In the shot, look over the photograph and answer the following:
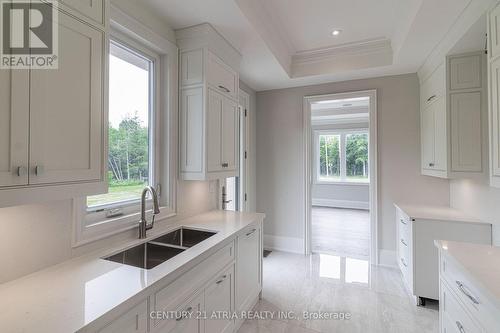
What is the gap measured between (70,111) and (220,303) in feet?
4.84

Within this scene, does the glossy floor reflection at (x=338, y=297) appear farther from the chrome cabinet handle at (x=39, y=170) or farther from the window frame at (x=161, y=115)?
the chrome cabinet handle at (x=39, y=170)

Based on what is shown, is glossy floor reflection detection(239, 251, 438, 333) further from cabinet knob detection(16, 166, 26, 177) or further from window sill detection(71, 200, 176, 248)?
cabinet knob detection(16, 166, 26, 177)

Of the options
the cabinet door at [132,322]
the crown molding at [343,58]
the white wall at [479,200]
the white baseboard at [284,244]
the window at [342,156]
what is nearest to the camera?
the cabinet door at [132,322]

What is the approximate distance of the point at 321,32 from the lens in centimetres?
272

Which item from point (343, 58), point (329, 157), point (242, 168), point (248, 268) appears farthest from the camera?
point (329, 157)

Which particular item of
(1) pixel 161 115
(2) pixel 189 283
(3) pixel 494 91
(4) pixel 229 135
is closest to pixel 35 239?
(2) pixel 189 283

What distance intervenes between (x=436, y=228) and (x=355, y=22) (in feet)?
7.22

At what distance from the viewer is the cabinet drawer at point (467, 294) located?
1.04 metres

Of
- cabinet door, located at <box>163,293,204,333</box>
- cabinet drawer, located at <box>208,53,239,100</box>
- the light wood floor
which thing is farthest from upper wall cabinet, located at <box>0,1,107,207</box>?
the light wood floor

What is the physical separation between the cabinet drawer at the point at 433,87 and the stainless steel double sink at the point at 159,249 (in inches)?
103

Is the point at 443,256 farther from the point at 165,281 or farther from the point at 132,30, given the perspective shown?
the point at 132,30

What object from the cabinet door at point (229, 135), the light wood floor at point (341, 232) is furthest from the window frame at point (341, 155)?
the cabinet door at point (229, 135)

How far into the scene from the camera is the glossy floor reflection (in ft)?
6.91

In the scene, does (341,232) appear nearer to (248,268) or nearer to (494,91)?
(248,268)
